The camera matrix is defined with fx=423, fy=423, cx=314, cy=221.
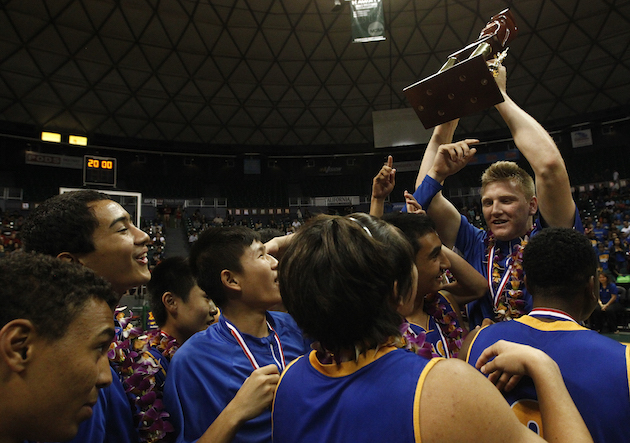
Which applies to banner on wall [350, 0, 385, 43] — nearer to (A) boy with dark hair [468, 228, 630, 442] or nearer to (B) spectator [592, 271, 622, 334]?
(B) spectator [592, 271, 622, 334]

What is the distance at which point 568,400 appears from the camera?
1081mm

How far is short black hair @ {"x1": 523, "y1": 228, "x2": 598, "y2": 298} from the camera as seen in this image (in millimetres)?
1515

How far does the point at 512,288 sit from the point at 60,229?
2.09 meters

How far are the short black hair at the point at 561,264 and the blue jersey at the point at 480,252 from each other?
56 cm

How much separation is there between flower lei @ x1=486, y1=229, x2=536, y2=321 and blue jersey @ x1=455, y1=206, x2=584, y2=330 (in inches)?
0.9

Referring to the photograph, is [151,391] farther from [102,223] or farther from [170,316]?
[170,316]

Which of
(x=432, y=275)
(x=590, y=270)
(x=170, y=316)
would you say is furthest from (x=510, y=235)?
(x=170, y=316)

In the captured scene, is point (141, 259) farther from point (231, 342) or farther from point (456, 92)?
point (456, 92)

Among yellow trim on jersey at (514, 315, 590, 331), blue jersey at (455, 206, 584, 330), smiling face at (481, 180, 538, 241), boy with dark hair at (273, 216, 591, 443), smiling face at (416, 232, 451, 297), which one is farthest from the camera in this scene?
smiling face at (481, 180, 538, 241)

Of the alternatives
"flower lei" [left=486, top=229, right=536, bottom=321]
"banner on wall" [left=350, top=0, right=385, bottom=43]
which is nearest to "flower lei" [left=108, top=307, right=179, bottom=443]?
"flower lei" [left=486, top=229, right=536, bottom=321]

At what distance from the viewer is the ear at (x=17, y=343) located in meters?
0.99

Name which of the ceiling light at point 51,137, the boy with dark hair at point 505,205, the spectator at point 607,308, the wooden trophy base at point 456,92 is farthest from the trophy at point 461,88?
the ceiling light at point 51,137

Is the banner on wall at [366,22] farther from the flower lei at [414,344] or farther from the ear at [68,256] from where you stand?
the flower lei at [414,344]

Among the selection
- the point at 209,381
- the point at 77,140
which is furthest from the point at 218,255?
the point at 77,140
